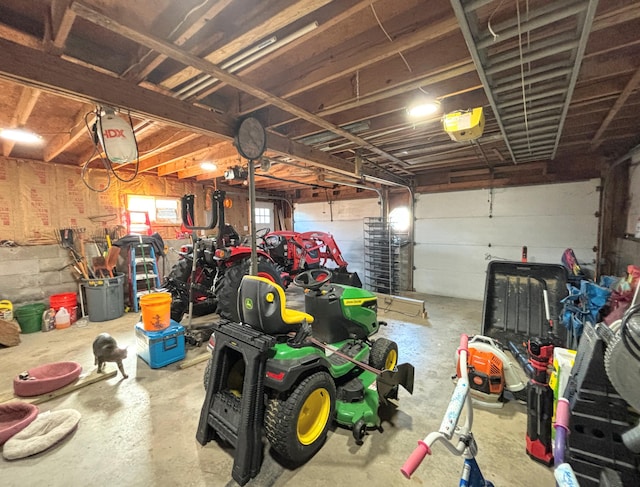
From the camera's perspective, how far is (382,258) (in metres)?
5.96

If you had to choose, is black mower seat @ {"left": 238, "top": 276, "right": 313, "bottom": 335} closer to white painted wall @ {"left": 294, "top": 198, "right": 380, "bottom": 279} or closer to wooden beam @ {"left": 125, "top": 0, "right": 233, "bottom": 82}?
wooden beam @ {"left": 125, "top": 0, "right": 233, "bottom": 82}

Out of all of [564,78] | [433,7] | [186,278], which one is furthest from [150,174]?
[564,78]

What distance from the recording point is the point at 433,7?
4.72ft

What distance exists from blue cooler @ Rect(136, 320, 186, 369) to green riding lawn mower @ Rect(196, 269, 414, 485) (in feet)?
3.67

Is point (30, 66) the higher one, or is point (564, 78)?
point (564, 78)

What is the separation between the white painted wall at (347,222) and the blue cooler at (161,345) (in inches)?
187

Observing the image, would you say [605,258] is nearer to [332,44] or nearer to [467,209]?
[467,209]

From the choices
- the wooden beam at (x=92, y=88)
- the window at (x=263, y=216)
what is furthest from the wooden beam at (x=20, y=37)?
the window at (x=263, y=216)

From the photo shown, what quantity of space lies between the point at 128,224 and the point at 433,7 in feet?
19.1

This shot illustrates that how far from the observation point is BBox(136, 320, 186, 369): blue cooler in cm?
276

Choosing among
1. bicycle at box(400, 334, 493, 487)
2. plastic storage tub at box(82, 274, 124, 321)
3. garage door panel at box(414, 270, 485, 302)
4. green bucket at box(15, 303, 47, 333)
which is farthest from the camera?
garage door panel at box(414, 270, 485, 302)

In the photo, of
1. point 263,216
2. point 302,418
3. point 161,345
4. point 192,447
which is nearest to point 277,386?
point 302,418

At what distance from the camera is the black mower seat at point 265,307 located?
5.45 feet

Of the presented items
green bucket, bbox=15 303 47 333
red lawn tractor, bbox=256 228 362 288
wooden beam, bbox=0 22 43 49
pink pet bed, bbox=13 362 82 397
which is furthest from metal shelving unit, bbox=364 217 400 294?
green bucket, bbox=15 303 47 333
